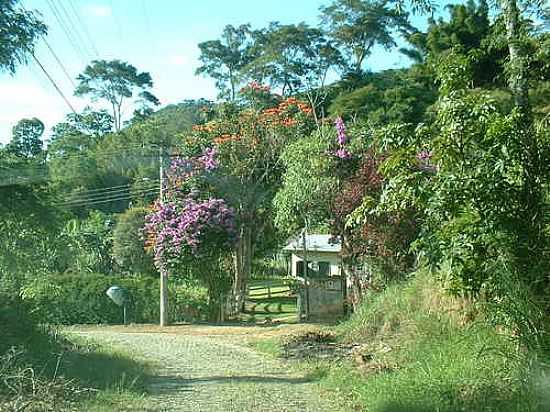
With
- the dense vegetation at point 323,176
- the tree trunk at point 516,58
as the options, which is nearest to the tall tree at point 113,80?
the dense vegetation at point 323,176

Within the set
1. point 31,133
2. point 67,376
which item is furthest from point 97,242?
point 67,376

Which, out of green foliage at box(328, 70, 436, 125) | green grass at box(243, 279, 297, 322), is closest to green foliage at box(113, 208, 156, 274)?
green grass at box(243, 279, 297, 322)

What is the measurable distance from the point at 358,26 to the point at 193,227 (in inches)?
705

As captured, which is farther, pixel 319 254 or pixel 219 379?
pixel 319 254

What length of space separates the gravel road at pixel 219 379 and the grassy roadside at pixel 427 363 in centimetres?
52

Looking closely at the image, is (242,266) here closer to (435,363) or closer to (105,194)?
(105,194)

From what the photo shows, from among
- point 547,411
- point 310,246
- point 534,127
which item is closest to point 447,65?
point 534,127

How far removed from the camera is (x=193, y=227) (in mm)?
24156

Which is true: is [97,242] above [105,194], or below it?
below

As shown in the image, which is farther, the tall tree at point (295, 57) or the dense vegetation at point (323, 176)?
the tall tree at point (295, 57)

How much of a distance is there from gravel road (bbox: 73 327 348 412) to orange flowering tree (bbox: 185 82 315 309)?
24.9ft

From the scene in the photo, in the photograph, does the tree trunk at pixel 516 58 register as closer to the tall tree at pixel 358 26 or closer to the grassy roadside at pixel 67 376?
the grassy roadside at pixel 67 376

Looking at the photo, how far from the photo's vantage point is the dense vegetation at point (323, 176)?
9.06 metres

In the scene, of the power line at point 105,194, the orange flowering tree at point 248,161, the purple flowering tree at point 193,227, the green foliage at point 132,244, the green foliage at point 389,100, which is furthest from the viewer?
the green foliage at point 132,244
